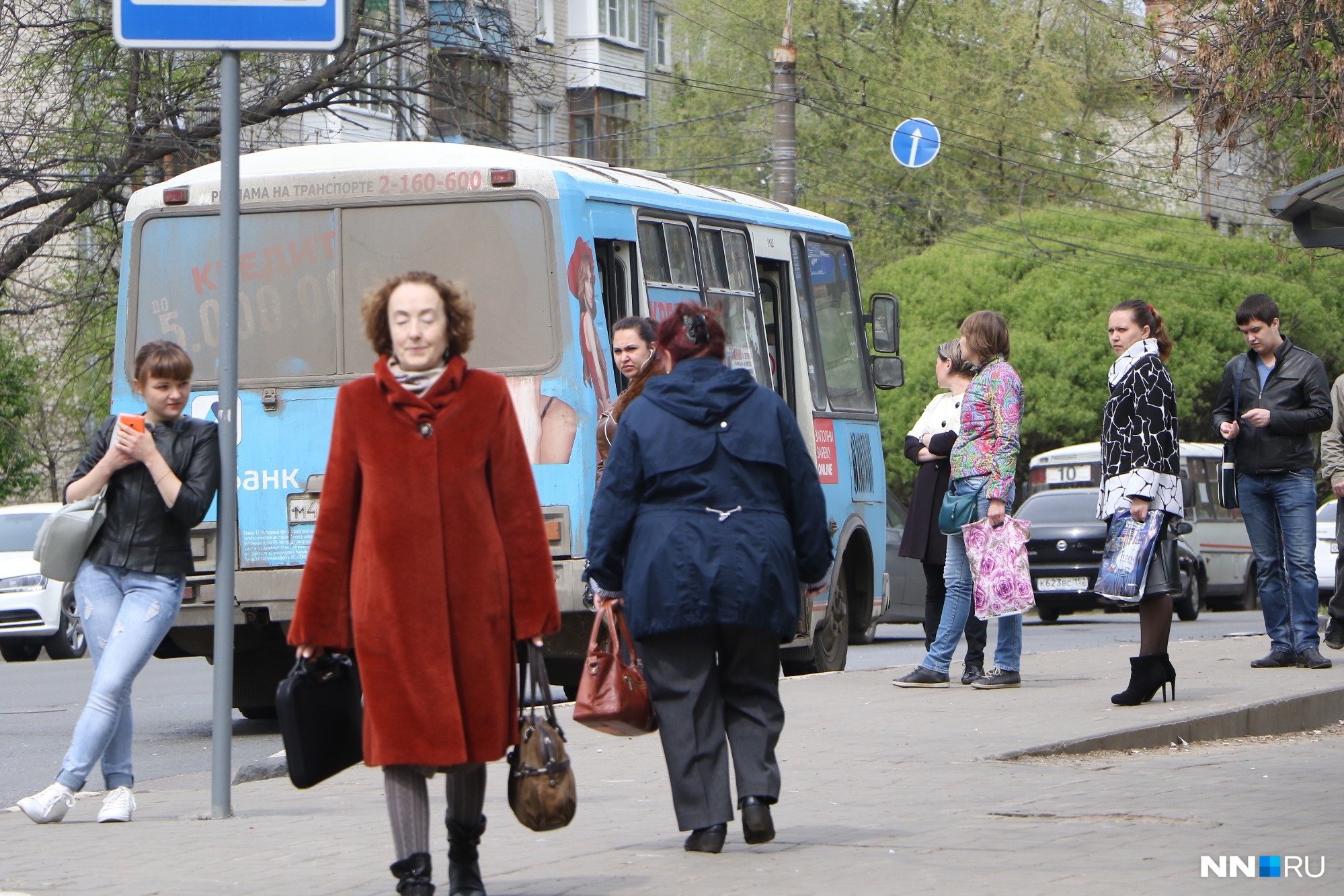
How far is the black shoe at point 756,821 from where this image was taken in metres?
5.96

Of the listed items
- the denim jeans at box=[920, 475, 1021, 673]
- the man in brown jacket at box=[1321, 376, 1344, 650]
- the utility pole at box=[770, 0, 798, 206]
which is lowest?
the denim jeans at box=[920, 475, 1021, 673]

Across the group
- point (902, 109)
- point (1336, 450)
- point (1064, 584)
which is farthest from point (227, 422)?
point (902, 109)

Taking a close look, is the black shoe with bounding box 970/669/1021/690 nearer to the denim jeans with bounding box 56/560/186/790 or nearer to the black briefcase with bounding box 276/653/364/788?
the denim jeans with bounding box 56/560/186/790

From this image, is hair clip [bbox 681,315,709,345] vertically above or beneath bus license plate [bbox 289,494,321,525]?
above

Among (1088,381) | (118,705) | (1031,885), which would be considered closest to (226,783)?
(118,705)

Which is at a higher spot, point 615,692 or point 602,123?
point 602,123

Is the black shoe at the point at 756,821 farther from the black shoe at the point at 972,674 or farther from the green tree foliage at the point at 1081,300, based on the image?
the green tree foliage at the point at 1081,300

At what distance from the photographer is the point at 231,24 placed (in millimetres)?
6570

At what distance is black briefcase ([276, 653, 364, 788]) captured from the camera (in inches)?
202

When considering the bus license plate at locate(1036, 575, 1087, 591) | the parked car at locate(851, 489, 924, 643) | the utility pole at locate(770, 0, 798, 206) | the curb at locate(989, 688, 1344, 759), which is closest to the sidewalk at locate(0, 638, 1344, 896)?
the curb at locate(989, 688, 1344, 759)

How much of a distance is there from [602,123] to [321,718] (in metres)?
40.9

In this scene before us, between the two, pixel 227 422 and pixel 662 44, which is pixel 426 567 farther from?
pixel 662 44

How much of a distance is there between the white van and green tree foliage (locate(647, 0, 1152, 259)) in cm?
1216

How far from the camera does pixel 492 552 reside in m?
5.04
